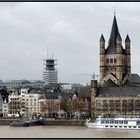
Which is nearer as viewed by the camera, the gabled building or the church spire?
the gabled building

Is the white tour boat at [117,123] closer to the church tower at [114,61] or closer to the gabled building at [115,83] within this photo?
the gabled building at [115,83]

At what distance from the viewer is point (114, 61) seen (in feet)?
273

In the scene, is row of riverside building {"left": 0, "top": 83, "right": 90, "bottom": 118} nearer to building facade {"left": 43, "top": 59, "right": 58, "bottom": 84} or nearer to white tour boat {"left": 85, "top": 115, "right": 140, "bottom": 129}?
white tour boat {"left": 85, "top": 115, "right": 140, "bottom": 129}

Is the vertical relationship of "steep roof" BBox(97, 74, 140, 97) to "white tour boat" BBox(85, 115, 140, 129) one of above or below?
above

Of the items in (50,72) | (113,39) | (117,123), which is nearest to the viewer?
(117,123)

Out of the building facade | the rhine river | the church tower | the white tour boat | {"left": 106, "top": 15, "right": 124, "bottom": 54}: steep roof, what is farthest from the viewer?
the building facade

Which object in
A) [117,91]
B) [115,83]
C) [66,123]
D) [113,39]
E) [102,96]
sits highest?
[113,39]

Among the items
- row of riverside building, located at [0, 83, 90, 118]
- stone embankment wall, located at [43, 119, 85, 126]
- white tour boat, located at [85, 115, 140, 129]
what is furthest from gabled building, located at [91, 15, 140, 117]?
white tour boat, located at [85, 115, 140, 129]

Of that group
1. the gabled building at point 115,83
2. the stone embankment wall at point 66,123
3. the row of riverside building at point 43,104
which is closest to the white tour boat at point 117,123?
the stone embankment wall at point 66,123

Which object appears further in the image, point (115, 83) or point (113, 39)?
point (113, 39)

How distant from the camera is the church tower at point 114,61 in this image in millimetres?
82375

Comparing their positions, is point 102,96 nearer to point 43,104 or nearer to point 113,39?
point 43,104

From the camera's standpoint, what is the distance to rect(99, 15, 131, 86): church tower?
82.4 metres

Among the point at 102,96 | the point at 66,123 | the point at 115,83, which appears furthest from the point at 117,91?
the point at 66,123
